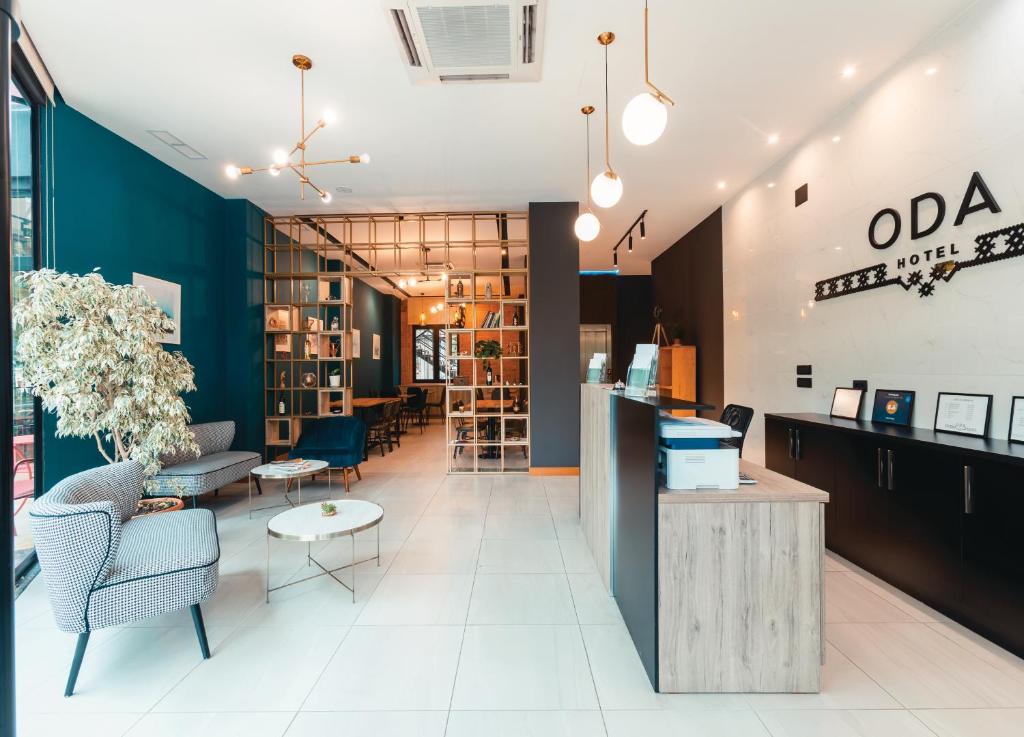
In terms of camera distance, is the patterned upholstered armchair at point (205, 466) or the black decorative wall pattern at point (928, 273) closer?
the black decorative wall pattern at point (928, 273)

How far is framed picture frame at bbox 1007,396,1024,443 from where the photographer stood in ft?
8.29

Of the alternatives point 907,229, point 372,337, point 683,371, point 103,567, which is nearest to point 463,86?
point 907,229

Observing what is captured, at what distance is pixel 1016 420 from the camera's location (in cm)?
256

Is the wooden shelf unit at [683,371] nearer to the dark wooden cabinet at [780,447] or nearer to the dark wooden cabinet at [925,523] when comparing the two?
the dark wooden cabinet at [780,447]

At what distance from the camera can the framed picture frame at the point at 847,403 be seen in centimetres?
378

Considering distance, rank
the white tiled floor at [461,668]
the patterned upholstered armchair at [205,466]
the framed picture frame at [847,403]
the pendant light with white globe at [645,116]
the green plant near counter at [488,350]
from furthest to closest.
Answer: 1. the green plant near counter at [488,350]
2. the patterned upholstered armchair at [205,466]
3. the framed picture frame at [847,403]
4. the pendant light with white globe at [645,116]
5. the white tiled floor at [461,668]

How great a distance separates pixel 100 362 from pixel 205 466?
168 centimetres

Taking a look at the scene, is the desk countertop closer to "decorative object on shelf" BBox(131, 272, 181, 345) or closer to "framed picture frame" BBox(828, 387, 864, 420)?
"framed picture frame" BBox(828, 387, 864, 420)

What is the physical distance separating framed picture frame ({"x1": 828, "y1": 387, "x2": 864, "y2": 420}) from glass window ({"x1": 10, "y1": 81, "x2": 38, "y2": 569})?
669 cm

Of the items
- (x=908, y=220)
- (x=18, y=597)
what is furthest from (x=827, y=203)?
(x=18, y=597)

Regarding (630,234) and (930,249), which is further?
(630,234)

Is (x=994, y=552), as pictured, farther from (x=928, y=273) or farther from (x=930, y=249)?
(x=930, y=249)

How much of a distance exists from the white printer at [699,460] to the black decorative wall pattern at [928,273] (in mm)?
2323

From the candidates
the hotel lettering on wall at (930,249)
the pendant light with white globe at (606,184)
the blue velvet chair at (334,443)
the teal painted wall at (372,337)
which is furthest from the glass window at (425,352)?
the hotel lettering on wall at (930,249)
